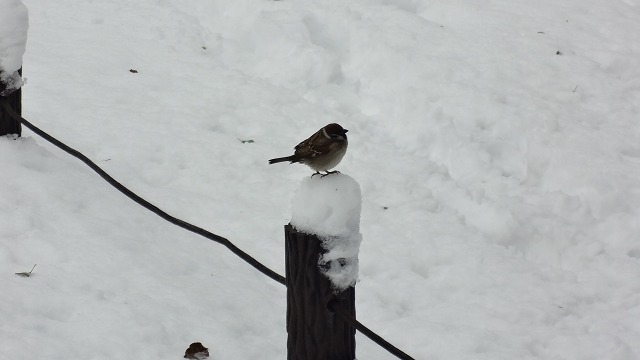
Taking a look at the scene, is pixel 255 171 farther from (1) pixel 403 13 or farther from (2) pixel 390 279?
(1) pixel 403 13

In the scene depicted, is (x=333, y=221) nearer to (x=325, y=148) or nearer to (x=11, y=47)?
(x=325, y=148)

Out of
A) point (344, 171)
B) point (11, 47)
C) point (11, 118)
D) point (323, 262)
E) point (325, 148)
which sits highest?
point (325, 148)

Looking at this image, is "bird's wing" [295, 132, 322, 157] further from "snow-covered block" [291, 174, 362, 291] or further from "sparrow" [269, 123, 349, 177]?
"snow-covered block" [291, 174, 362, 291]

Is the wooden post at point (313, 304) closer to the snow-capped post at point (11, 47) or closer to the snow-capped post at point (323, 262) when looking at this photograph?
the snow-capped post at point (323, 262)

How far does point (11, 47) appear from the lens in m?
4.25

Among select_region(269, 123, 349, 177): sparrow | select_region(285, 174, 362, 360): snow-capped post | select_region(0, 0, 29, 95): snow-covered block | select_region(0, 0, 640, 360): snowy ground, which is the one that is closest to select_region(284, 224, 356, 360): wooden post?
select_region(285, 174, 362, 360): snow-capped post

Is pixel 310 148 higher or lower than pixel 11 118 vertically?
higher

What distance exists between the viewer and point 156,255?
3793 millimetres

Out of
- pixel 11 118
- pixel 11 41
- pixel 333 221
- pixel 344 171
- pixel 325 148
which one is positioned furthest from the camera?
pixel 344 171

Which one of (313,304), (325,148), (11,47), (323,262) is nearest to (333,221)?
(323,262)

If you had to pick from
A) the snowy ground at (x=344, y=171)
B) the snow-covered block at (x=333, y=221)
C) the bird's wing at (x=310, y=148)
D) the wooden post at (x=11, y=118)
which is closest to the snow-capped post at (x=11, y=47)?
the wooden post at (x=11, y=118)

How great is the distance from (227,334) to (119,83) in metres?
3.23

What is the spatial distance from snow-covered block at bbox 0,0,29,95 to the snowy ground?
0.43 m

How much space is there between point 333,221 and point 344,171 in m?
2.62
